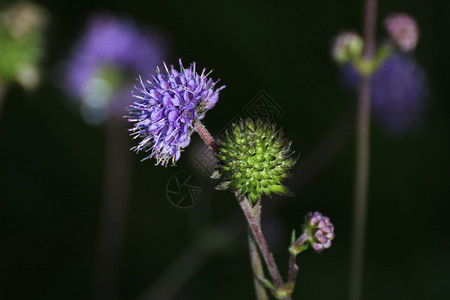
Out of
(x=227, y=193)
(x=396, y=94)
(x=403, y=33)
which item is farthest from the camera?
(x=227, y=193)

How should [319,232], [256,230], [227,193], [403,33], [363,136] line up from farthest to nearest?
1. [227,193]
2. [363,136]
3. [403,33]
4. [319,232]
5. [256,230]

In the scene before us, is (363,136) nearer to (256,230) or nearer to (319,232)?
(319,232)

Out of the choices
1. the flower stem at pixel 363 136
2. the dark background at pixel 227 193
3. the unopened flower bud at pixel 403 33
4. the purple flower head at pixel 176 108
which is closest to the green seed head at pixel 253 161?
the purple flower head at pixel 176 108

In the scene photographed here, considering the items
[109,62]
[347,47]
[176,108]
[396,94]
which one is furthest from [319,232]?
[109,62]

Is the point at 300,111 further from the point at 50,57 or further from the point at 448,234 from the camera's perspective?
the point at 50,57

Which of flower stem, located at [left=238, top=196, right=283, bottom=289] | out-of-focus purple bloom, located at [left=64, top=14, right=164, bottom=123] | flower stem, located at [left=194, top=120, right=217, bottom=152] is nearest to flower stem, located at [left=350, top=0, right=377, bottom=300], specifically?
flower stem, located at [left=238, top=196, right=283, bottom=289]

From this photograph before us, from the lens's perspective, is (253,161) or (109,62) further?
(109,62)

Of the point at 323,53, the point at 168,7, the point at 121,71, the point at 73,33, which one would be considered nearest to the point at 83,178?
the point at 121,71
